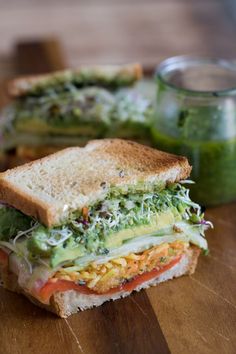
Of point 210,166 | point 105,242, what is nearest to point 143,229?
point 105,242

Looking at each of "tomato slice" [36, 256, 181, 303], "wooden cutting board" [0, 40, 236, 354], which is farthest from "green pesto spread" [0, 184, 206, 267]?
"wooden cutting board" [0, 40, 236, 354]

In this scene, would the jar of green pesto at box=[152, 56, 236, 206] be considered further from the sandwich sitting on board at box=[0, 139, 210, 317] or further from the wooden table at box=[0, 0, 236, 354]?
the wooden table at box=[0, 0, 236, 354]

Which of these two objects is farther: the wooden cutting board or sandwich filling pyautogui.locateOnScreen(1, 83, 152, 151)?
sandwich filling pyautogui.locateOnScreen(1, 83, 152, 151)

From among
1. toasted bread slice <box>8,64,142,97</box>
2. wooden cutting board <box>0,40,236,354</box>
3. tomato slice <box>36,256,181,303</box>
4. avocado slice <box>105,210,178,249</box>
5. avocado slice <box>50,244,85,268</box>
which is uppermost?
avocado slice <box>50,244,85,268</box>

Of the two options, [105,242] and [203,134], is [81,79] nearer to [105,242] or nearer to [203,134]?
[203,134]

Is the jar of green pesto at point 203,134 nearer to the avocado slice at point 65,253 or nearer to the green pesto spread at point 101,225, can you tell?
the green pesto spread at point 101,225

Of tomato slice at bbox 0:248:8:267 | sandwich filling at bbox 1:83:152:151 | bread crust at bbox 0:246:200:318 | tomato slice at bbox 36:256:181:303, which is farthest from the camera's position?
sandwich filling at bbox 1:83:152:151

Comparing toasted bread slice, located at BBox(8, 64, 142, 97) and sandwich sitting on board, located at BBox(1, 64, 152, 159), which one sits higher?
toasted bread slice, located at BBox(8, 64, 142, 97)

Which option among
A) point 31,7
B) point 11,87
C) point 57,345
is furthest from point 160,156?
point 31,7
